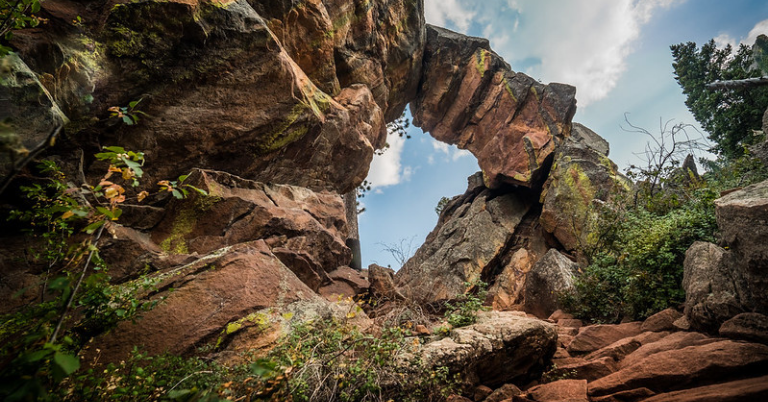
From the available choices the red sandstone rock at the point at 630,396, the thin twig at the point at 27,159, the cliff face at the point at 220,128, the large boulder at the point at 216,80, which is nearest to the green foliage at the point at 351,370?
the cliff face at the point at 220,128

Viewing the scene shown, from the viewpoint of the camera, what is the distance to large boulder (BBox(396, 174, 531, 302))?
1375 cm

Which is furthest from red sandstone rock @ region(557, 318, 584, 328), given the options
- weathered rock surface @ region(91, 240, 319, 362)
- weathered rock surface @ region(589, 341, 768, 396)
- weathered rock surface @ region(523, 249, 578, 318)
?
weathered rock surface @ region(91, 240, 319, 362)

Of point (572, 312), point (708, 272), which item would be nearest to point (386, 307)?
point (572, 312)

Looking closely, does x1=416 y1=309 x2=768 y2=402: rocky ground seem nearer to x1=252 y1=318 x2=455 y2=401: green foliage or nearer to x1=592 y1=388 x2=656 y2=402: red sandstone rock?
x1=592 y1=388 x2=656 y2=402: red sandstone rock

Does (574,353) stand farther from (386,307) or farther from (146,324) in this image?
(146,324)

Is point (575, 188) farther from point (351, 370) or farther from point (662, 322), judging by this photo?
point (351, 370)

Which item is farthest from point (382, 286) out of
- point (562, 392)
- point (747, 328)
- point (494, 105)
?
point (494, 105)

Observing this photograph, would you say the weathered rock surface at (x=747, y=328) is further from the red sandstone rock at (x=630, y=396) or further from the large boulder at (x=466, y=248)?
the large boulder at (x=466, y=248)

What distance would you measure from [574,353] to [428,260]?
10560mm

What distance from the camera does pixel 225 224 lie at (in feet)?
23.8

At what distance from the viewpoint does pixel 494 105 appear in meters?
18.0

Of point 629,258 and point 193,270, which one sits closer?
point 193,270

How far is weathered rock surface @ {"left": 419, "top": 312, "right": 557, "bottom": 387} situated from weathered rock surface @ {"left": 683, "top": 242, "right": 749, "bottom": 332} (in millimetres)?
1989

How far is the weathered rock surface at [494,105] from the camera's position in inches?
655
